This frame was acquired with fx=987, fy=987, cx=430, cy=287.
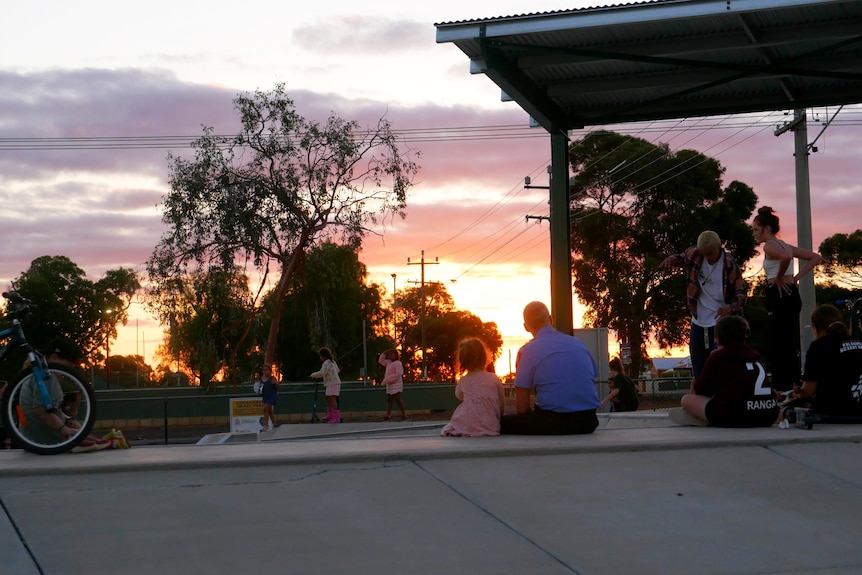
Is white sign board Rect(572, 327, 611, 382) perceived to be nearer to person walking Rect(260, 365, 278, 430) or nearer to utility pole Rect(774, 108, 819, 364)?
utility pole Rect(774, 108, 819, 364)

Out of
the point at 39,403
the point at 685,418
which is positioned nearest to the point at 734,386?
the point at 685,418

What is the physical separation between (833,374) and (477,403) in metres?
3.16

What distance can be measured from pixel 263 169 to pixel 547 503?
3305cm

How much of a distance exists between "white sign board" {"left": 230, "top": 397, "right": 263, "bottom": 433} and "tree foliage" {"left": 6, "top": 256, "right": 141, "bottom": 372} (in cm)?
6681

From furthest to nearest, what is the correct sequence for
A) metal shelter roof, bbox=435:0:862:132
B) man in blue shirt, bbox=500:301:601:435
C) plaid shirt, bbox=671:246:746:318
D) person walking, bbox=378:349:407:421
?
person walking, bbox=378:349:407:421 → metal shelter roof, bbox=435:0:862:132 → plaid shirt, bbox=671:246:746:318 → man in blue shirt, bbox=500:301:601:435

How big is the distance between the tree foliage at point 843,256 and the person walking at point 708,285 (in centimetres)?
5613

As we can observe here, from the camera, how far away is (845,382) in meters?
8.52

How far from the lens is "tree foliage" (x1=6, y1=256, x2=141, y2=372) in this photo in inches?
3465

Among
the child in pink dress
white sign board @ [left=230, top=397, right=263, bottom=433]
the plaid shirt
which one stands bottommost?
white sign board @ [left=230, top=397, right=263, bottom=433]

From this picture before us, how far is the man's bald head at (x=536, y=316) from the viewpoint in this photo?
27.3ft

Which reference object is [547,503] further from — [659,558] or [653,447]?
[653,447]

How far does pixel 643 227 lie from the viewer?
167ft

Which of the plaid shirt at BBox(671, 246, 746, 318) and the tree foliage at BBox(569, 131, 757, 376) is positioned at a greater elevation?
the tree foliage at BBox(569, 131, 757, 376)

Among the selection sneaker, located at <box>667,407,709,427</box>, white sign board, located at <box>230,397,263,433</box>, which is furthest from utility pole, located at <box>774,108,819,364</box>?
sneaker, located at <box>667,407,709,427</box>
